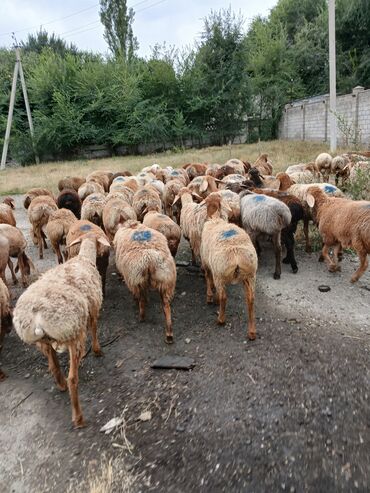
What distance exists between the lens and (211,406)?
344cm

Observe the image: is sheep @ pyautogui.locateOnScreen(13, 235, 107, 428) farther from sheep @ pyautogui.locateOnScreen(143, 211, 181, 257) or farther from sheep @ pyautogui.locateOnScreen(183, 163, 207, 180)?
sheep @ pyautogui.locateOnScreen(183, 163, 207, 180)

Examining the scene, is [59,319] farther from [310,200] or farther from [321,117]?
[321,117]

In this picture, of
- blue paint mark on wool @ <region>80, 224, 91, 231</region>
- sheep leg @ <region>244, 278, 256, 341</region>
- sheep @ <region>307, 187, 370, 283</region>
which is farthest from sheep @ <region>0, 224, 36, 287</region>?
sheep @ <region>307, 187, 370, 283</region>

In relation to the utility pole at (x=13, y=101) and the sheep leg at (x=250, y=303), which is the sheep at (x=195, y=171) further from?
the utility pole at (x=13, y=101)

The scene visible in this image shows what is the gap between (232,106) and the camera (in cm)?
2792

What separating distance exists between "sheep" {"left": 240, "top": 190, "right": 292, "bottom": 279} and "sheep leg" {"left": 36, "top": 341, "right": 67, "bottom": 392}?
3.50 metres

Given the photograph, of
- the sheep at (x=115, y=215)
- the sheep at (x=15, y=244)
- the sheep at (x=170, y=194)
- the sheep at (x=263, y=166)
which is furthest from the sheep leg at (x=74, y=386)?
the sheep at (x=263, y=166)

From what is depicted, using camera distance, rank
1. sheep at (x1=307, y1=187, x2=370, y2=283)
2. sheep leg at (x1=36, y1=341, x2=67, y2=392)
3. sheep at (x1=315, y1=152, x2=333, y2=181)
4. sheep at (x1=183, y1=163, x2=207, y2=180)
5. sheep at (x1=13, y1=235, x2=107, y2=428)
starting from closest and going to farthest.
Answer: sheep at (x1=13, y1=235, x2=107, y2=428), sheep leg at (x1=36, y1=341, x2=67, y2=392), sheep at (x1=307, y1=187, x2=370, y2=283), sheep at (x1=183, y1=163, x2=207, y2=180), sheep at (x1=315, y1=152, x2=333, y2=181)

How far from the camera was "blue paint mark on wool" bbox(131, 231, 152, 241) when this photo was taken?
4.70m

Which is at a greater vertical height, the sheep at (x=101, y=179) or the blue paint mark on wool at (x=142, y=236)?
the sheep at (x=101, y=179)

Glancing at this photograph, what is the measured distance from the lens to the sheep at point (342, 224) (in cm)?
520

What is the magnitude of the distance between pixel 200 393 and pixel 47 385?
5.15ft

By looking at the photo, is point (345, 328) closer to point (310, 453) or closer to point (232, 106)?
point (310, 453)

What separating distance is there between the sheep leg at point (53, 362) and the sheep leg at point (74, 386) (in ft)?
1.07
